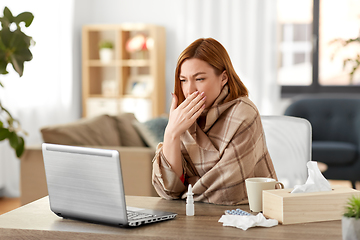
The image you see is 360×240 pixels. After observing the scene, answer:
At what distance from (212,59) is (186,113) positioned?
0.64 ft

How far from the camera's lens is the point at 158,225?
1129 millimetres

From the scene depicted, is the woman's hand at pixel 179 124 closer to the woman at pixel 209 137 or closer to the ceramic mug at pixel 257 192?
the woman at pixel 209 137

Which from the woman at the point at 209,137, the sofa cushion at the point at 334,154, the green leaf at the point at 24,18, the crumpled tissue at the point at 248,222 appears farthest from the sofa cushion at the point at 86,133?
the green leaf at the point at 24,18

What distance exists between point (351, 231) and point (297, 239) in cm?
12

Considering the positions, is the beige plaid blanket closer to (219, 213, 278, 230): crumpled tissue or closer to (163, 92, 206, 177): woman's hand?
(163, 92, 206, 177): woman's hand

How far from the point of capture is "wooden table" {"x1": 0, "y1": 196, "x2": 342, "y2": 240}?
1.03m

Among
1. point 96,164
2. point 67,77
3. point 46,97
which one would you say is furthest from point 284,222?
point 67,77

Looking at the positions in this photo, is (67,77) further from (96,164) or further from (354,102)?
(96,164)

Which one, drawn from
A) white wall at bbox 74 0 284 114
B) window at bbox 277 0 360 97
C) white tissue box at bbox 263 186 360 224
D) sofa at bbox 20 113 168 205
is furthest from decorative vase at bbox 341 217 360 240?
window at bbox 277 0 360 97

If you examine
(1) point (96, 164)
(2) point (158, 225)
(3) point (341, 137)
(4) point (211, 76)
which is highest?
(4) point (211, 76)

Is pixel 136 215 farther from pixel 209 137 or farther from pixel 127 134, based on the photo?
pixel 127 134

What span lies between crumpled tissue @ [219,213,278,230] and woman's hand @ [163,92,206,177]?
384 mm

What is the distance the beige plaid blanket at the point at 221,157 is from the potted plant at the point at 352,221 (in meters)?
0.47

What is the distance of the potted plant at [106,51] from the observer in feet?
18.1
